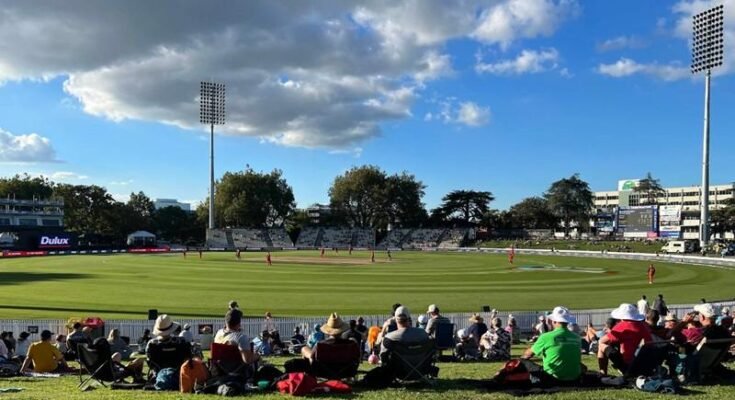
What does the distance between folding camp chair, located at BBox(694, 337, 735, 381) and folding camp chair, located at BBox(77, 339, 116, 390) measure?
29.7 ft

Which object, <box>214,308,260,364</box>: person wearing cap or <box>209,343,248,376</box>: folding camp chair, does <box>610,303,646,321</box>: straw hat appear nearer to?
<box>214,308,260,364</box>: person wearing cap

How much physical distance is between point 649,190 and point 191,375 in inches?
7739

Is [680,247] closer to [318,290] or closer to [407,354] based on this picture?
[318,290]

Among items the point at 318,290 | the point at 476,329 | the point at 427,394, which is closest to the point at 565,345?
the point at 427,394

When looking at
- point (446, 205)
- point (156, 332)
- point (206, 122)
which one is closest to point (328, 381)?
point (156, 332)

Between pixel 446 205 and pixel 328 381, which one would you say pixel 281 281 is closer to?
pixel 328 381

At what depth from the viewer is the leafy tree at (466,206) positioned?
535 ft

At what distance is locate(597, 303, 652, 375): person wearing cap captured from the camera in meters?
9.38

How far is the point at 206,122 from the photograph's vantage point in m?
112

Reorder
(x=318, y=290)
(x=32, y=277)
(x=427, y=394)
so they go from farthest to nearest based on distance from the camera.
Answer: (x=32, y=277) → (x=318, y=290) → (x=427, y=394)

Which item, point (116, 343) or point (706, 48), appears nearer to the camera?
point (116, 343)

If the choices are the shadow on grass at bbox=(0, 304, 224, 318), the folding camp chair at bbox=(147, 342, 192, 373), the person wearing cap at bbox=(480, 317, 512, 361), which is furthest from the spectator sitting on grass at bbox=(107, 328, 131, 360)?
the shadow on grass at bbox=(0, 304, 224, 318)

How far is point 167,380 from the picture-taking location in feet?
29.0

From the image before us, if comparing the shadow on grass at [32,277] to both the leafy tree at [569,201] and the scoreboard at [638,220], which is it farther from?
the leafy tree at [569,201]
